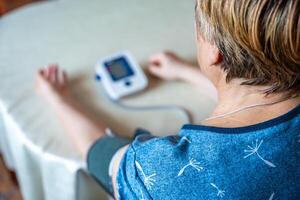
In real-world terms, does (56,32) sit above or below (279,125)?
above

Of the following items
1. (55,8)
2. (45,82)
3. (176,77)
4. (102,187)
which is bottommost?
(102,187)

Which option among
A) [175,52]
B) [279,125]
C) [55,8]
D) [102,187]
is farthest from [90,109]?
[279,125]

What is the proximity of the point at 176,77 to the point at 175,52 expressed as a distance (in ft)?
0.34

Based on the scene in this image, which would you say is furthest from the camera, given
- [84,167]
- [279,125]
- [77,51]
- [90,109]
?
[77,51]

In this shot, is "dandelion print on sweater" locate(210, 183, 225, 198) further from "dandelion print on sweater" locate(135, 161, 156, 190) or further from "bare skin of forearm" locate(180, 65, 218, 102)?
"bare skin of forearm" locate(180, 65, 218, 102)

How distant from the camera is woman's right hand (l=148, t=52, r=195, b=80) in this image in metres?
1.04

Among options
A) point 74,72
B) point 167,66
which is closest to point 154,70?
point 167,66

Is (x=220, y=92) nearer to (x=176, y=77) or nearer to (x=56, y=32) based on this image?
(x=176, y=77)

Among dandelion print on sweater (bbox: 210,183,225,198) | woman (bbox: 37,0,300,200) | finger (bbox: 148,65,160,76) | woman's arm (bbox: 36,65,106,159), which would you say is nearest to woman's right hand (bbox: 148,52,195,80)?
finger (bbox: 148,65,160,76)

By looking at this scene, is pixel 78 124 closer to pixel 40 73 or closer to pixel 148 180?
pixel 40 73

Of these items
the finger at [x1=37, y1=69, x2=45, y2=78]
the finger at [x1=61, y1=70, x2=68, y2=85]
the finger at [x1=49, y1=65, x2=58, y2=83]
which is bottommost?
the finger at [x1=61, y1=70, x2=68, y2=85]

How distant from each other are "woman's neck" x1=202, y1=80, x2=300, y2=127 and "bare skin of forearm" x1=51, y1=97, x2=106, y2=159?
308 millimetres

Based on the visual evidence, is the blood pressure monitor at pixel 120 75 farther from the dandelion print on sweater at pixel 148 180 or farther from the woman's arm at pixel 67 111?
the dandelion print on sweater at pixel 148 180

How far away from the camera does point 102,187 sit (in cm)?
93
